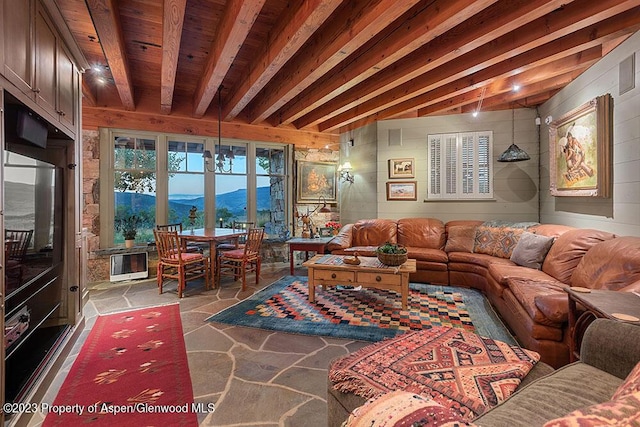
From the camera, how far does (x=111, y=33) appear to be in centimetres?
246

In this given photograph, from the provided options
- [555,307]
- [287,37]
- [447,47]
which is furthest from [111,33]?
[555,307]

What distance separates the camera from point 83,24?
107 inches

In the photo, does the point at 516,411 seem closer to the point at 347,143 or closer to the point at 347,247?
the point at 347,247

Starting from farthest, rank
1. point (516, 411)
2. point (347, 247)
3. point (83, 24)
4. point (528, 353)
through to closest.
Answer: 1. point (347, 247)
2. point (83, 24)
3. point (528, 353)
4. point (516, 411)

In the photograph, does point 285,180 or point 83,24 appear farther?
point 285,180

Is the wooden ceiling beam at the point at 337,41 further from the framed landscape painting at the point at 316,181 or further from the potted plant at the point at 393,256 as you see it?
the potted plant at the point at 393,256

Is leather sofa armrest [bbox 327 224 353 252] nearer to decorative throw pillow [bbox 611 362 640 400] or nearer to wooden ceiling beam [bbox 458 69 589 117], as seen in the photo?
wooden ceiling beam [bbox 458 69 589 117]

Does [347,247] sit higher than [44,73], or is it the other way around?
[44,73]

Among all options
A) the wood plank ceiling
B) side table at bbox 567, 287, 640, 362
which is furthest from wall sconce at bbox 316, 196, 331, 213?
side table at bbox 567, 287, 640, 362

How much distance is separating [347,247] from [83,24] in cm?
411

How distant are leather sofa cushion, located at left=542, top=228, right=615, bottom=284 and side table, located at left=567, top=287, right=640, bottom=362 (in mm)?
1097

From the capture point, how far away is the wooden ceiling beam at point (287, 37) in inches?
88.6

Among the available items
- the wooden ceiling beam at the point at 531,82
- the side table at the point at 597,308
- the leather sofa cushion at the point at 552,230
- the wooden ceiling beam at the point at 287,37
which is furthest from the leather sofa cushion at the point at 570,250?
the wooden ceiling beam at the point at 287,37

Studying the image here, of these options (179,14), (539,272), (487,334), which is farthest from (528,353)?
(179,14)
